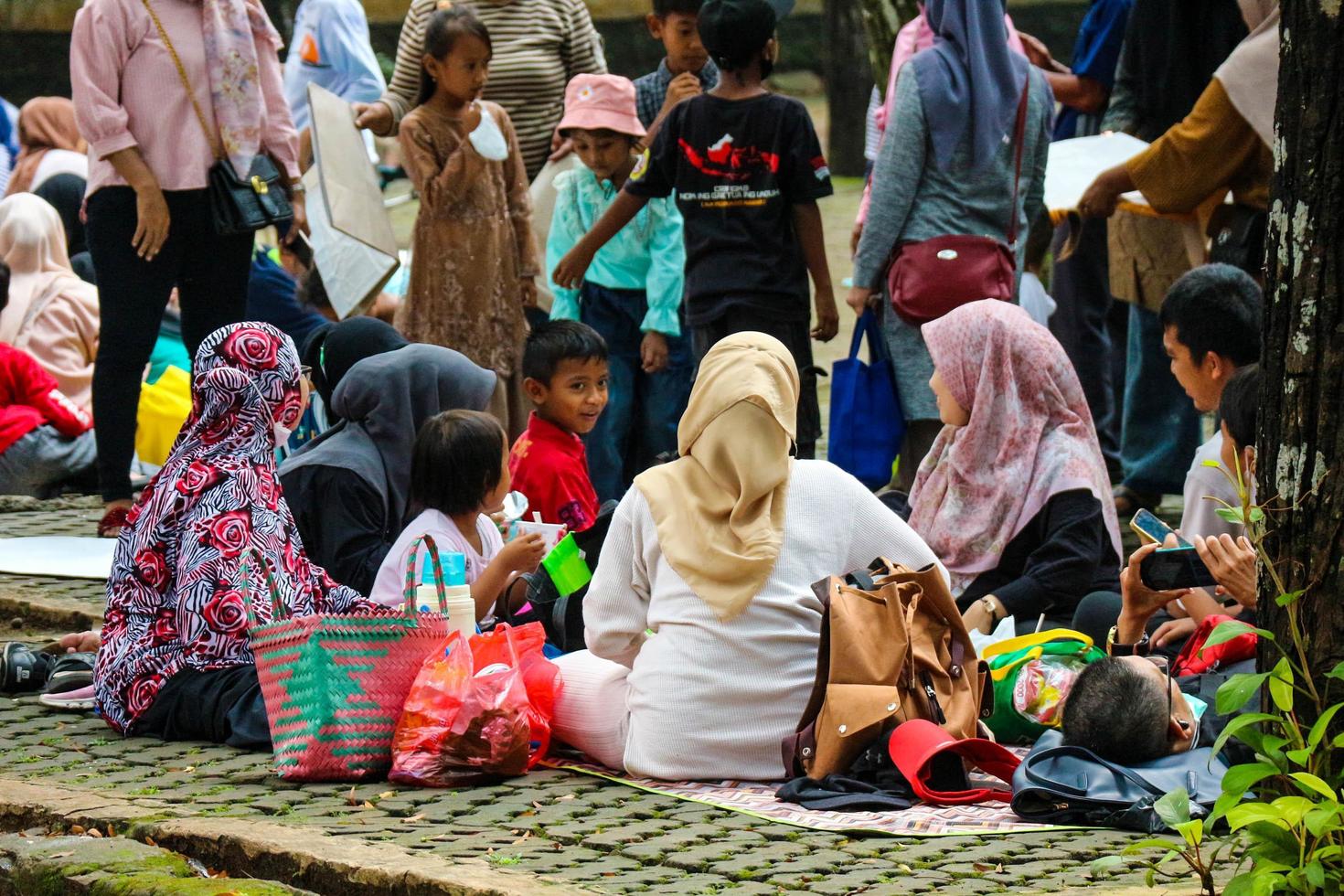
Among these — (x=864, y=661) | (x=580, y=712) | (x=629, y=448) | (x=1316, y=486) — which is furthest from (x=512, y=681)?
(x=629, y=448)

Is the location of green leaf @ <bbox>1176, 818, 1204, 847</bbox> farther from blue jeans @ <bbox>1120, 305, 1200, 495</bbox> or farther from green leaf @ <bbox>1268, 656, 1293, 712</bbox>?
blue jeans @ <bbox>1120, 305, 1200, 495</bbox>

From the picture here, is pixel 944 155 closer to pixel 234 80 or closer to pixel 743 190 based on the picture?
pixel 743 190

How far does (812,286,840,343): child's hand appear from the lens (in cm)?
696

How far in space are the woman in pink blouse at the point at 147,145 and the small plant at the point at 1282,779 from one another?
4874mm

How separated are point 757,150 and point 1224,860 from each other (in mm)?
3680

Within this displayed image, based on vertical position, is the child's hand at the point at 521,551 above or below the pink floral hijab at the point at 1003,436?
below

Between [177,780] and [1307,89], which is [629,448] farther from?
[1307,89]

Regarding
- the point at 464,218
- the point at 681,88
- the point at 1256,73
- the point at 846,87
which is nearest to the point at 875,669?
the point at 1256,73

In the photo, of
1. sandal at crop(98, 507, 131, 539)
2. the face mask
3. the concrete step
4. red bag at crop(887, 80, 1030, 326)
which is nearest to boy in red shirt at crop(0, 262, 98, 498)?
sandal at crop(98, 507, 131, 539)

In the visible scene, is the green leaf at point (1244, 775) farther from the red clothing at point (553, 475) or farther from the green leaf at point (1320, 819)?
the red clothing at point (553, 475)

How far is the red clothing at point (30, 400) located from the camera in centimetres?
866

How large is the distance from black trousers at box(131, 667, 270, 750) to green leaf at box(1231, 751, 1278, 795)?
2.68 m

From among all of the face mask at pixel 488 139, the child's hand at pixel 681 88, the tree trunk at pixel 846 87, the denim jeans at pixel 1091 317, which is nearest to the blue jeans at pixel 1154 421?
the denim jeans at pixel 1091 317

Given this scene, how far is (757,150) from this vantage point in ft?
22.2
